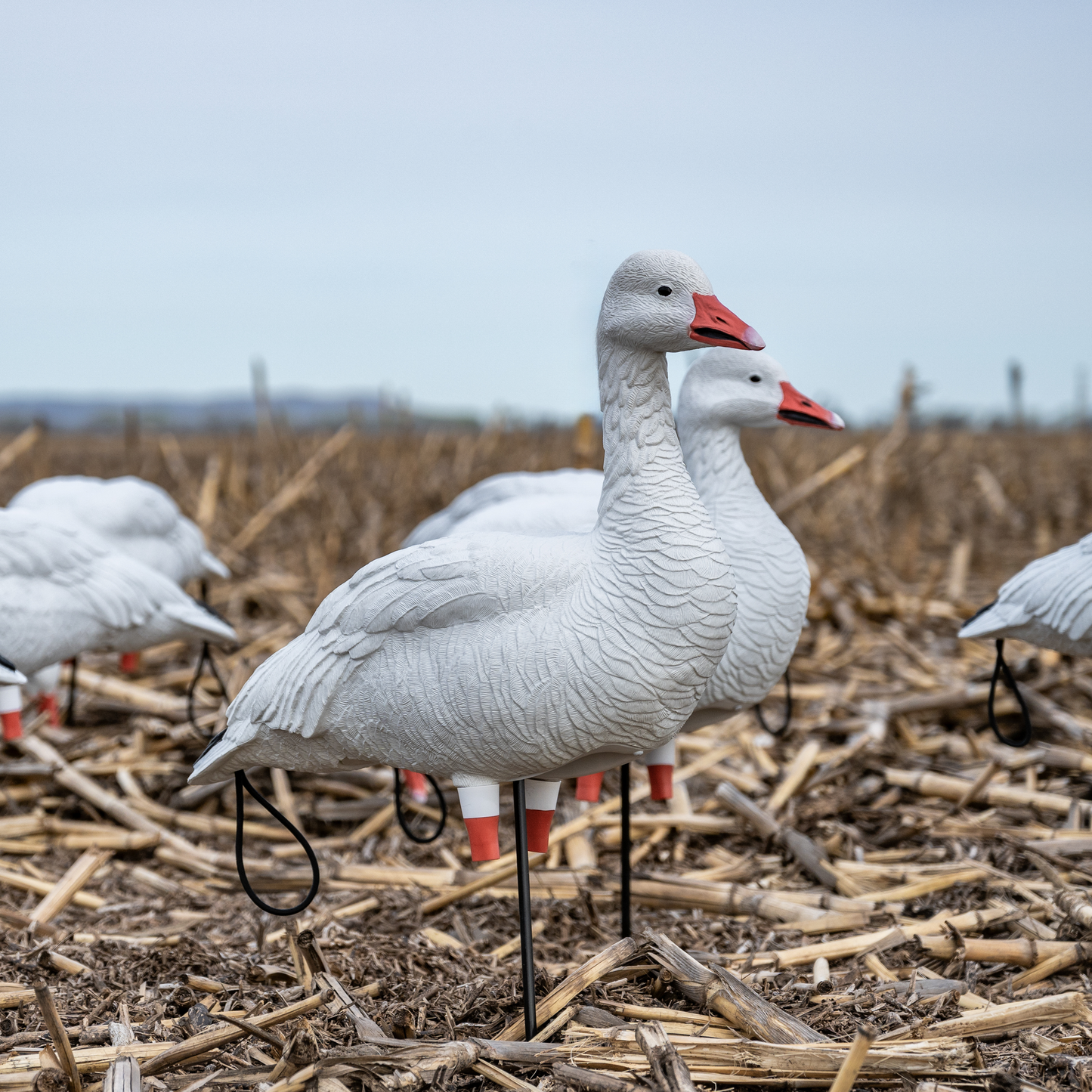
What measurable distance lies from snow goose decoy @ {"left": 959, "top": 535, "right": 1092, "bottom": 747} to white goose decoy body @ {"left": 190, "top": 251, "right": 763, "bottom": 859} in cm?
130

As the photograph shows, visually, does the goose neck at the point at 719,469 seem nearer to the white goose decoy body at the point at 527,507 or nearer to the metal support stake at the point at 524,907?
the white goose decoy body at the point at 527,507

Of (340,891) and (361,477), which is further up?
(361,477)

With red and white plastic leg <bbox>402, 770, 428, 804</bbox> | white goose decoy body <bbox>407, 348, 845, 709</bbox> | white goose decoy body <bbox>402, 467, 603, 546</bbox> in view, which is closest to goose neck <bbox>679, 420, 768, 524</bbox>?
white goose decoy body <bbox>407, 348, 845, 709</bbox>

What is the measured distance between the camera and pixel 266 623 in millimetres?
6887

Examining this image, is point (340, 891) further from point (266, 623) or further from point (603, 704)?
point (266, 623)

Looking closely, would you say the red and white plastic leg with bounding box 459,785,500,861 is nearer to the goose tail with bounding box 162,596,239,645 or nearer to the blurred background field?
the goose tail with bounding box 162,596,239,645

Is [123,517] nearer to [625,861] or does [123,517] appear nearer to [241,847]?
[241,847]

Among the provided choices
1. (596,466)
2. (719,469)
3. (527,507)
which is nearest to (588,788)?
(527,507)

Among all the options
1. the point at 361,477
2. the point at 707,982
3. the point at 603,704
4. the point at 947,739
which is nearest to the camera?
the point at 603,704

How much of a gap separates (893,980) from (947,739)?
234 cm

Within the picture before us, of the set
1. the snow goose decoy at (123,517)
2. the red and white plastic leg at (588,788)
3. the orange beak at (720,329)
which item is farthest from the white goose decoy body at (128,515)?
the orange beak at (720,329)

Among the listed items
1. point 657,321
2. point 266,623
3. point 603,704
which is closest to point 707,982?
point 603,704

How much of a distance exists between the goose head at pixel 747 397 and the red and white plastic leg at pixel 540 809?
3.74 feet

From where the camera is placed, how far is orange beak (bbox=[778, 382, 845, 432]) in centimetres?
307
